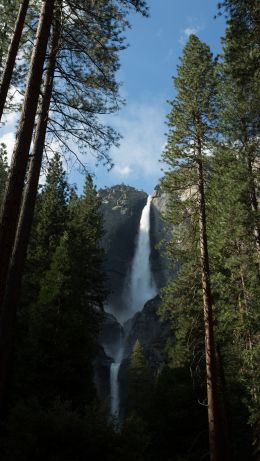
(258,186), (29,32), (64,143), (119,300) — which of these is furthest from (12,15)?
(119,300)

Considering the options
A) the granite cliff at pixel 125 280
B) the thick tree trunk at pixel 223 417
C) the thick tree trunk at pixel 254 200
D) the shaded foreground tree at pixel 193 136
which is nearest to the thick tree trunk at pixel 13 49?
the shaded foreground tree at pixel 193 136

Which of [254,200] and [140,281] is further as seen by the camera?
[140,281]

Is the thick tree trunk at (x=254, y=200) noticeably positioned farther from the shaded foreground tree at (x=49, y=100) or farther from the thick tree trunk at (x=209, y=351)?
the shaded foreground tree at (x=49, y=100)

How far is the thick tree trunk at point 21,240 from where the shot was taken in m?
8.06

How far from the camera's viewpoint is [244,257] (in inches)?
555

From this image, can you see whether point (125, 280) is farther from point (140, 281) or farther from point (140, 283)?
point (140, 283)

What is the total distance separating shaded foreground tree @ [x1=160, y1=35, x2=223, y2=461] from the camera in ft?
46.1

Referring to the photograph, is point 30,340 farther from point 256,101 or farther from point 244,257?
point 256,101

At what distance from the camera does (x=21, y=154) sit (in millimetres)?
6992

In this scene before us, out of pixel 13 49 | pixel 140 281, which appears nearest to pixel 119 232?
pixel 140 281

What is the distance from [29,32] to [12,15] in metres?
0.60

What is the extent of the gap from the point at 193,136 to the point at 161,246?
4.46 m

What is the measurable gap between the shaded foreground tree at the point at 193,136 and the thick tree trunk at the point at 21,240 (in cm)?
575

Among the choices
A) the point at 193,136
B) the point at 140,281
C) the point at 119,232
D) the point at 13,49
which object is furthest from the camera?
the point at 119,232
